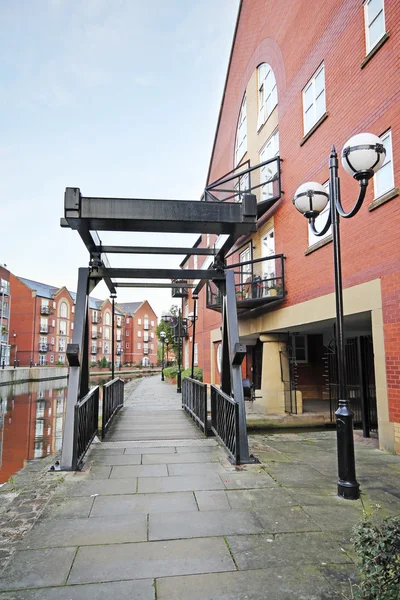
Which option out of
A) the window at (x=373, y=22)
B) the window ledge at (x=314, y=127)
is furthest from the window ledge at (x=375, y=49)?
the window ledge at (x=314, y=127)

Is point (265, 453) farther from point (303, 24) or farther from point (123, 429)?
point (303, 24)

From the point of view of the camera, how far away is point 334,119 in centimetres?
880

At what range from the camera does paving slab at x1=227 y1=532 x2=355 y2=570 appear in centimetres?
278

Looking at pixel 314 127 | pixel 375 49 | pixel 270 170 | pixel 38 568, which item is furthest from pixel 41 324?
pixel 38 568

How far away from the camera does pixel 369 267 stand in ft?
24.1

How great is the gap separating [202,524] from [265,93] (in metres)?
13.6

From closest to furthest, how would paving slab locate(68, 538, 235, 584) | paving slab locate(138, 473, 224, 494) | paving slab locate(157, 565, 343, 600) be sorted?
paving slab locate(157, 565, 343, 600) < paving slab locate(68, 538, 235, 584) < paving slab locate(138, 473, 224, 494)

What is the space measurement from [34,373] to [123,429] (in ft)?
105

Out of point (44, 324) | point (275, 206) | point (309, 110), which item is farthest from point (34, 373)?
point (309, 110)

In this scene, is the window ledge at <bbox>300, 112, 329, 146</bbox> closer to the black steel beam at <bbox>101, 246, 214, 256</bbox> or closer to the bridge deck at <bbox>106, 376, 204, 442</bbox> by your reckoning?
the black steel beam at <bbox>101, 246, 214, 256</bbox>

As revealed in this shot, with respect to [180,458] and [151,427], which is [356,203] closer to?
[180,458]

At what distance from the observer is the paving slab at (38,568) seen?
8.34ft

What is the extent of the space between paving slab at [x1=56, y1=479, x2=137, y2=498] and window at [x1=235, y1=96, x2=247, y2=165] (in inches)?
537

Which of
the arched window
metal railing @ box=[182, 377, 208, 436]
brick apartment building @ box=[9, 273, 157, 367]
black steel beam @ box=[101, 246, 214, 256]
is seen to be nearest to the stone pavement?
metal railing @ box=[182, 377, 208, 436]
